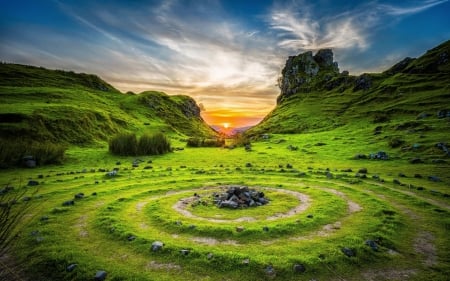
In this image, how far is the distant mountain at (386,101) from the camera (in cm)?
6728

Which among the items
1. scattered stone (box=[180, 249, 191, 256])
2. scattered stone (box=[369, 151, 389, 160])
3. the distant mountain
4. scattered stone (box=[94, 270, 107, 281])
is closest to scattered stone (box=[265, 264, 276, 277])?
scattered stone (box=[180, 249, 191, 256])

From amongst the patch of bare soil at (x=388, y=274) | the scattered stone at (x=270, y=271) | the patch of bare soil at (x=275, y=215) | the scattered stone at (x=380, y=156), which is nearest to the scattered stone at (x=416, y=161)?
the scattered stone at (x=380, y=156)

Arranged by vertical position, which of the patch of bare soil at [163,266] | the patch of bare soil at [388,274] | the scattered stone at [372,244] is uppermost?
the scattered stone at [372,244]

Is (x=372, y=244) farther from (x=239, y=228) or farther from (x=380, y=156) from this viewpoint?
(x=380, y=156)

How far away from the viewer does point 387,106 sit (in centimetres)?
8744

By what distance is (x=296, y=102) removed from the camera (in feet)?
531

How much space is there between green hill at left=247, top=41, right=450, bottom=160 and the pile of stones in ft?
102

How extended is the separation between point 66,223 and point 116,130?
64.0 meters

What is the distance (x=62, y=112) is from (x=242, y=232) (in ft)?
207

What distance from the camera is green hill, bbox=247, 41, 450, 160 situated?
4975 cm

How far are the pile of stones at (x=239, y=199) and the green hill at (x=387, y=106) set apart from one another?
31.1 metres

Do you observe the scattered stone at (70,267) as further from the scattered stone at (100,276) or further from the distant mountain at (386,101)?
the distant mountain at (386,101)

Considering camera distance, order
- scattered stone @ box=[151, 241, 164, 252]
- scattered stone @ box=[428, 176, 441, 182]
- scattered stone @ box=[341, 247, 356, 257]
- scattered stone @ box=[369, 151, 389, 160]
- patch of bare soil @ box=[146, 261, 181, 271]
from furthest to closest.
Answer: scattered stone @ box=[369, 151, 389, 160] < scattered stone @ box=[428, 176, 441, 182] < scattered stone @ box=[151, 241, 164, 252] < scattered stone @ box=[341, 247, 356, 257] < patch of bare soil @ box=[146, 261, 181, 271]

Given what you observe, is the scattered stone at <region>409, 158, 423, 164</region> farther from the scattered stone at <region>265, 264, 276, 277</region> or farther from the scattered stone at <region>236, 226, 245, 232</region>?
the scattered stone at <region>265, 264, 276, 277</region>
